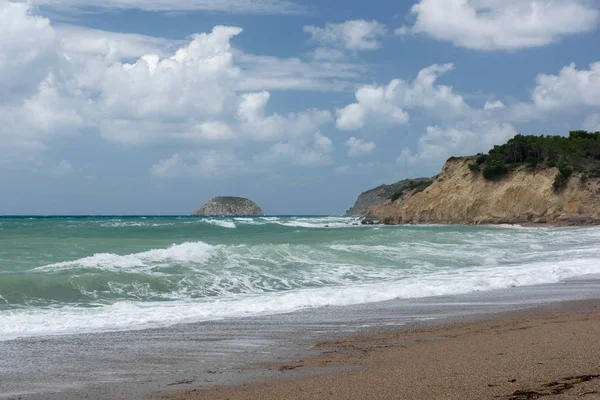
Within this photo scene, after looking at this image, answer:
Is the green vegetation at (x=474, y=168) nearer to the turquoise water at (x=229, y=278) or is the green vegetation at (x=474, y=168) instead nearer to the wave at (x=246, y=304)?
the turquoise water at (x=229, y=278)

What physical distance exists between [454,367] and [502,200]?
5441 cm

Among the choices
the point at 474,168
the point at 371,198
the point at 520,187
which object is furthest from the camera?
the point at 371,198

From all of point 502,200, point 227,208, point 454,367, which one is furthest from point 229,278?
point 227,208

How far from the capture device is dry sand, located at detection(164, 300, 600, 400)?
5230 millimetres

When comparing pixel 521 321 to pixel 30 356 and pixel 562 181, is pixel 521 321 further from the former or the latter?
pixel 562 181

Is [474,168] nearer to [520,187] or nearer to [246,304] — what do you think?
[520,187]

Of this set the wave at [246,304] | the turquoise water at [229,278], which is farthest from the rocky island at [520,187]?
the wave at [246,304]

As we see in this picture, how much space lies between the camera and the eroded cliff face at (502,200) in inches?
2076

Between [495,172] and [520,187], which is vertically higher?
[495,172]

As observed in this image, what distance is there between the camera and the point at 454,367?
20.2 feet

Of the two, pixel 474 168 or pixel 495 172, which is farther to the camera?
pixel 474 168

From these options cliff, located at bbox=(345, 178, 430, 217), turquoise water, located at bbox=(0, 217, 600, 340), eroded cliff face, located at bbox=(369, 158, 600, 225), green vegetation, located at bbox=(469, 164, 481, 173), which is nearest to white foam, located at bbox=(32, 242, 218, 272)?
turquoise water, located at bbox=(0, 217, 600, 340)

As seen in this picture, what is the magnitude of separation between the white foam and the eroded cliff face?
39.4 metres

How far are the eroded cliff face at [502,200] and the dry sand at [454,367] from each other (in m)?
47.0
